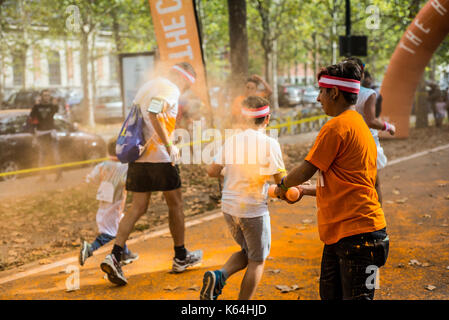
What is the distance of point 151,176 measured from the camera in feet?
17.0

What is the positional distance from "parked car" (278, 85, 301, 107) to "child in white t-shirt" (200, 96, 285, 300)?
3583 centimetres

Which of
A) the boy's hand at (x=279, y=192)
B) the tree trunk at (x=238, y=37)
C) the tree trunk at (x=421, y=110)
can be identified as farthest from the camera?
the tree trunk at (x=421, y=110)

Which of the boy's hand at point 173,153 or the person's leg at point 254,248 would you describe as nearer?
the person's leg at point 254,248

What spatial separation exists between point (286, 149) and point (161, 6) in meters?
6.64

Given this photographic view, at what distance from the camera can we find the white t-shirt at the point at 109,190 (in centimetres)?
579

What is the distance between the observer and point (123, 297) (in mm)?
4785

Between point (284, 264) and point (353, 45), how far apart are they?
36.5ft

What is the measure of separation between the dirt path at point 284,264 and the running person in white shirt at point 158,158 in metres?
0.30

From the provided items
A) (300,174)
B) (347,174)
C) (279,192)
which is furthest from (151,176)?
(347,174)

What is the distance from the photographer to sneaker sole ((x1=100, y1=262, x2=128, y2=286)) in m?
4.92

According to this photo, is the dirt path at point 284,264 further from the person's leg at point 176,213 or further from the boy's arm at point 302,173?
the boy's arm at point 302,173

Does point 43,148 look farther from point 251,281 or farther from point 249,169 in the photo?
point 251,281

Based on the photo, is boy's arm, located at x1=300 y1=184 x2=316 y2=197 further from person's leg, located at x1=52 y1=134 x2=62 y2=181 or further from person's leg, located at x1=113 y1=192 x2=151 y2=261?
person's leg, located at x1=52 y1=134 x2=62 y2=181

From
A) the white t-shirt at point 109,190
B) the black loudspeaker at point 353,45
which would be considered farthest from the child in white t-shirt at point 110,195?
the black loudspeaker at point 353,45
